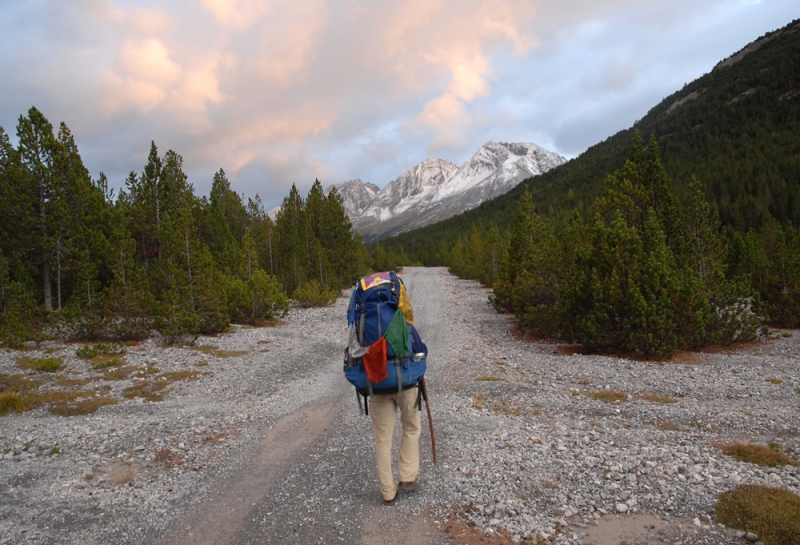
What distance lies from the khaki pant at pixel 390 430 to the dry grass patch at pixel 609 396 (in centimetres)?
634

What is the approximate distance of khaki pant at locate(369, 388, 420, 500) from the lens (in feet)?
16.7

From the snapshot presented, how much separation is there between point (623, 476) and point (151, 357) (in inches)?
630

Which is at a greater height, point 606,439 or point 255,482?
point 255,482

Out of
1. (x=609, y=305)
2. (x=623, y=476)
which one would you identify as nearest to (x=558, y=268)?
(x=609, y=305)

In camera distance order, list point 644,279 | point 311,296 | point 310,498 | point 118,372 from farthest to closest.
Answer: point 311,296
point 644,279
point 118,372
point 310,498

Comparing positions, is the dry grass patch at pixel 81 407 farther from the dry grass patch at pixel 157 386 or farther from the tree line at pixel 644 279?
the tree line at pixel 644 279

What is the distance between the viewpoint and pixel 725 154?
113 m

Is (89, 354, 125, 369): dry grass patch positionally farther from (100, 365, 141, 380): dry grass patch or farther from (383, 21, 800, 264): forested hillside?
(383, 21, 800, 264): forested hillside

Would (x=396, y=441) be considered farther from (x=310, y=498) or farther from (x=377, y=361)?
(x=377, y=361)

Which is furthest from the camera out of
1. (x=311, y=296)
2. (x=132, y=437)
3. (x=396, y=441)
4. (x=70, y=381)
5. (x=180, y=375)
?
(x=311, y=296)

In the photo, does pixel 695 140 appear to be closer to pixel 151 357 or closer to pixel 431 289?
pixel 431 289

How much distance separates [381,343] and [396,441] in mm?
3414

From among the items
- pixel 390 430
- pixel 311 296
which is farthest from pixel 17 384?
pixel 311 296

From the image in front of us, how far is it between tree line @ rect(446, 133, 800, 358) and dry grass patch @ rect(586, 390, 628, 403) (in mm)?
4591
